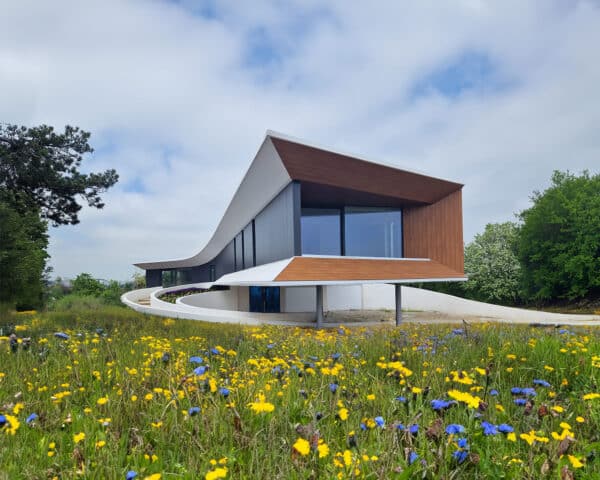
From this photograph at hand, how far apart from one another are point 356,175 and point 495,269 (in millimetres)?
23629

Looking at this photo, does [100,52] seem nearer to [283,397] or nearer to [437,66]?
[437,66]

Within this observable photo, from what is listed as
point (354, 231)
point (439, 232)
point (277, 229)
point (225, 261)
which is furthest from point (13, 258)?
point (225, 261)

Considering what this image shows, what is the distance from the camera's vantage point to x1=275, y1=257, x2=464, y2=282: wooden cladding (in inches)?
626

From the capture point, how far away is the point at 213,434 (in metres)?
2.57

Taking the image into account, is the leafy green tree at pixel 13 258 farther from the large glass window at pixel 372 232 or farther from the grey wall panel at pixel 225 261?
the grey wall panel at pixel 225 261

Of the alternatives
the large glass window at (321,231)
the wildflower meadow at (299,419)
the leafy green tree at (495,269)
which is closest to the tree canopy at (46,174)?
the large glass window at (321,231)

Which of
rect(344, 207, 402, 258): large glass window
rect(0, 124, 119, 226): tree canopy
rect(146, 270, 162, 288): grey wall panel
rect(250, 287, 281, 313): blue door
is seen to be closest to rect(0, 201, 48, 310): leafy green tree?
rect(0, 124, 119, 226): tree canopy

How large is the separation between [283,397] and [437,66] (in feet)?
36.9

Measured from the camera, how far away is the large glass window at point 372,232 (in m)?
21.7

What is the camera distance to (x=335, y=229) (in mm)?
21656

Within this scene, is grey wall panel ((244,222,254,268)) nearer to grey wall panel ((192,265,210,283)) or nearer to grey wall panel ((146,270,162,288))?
grey wall panel ((192,265,210,283))

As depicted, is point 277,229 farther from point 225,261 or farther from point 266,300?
point 225,261

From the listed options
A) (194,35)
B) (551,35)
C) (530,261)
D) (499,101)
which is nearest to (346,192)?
(499,101)

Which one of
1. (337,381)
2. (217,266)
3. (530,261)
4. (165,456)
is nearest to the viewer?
(165,456)
